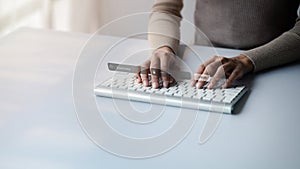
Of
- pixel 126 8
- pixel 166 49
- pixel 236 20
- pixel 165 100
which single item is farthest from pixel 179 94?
pixel 126 8

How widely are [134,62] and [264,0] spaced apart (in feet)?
1.66

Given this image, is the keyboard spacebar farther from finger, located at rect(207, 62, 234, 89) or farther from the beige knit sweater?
the beige knit sweater

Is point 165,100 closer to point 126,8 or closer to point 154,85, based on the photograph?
point 154,85

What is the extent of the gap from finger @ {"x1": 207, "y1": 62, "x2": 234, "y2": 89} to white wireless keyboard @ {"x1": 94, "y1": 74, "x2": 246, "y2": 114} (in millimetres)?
29

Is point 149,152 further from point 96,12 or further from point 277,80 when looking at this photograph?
point 96,12

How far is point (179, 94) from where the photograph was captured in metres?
1.02

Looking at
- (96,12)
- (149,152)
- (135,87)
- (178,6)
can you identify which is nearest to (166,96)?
(135,87)

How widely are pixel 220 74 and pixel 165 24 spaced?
0.33 meters

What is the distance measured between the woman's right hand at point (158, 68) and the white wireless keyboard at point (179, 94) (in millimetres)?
17

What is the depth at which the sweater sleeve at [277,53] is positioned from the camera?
3.95 ft

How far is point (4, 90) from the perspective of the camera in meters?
1.08

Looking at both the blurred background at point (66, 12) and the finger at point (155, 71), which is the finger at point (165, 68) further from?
the blurred background at point (66, 12)

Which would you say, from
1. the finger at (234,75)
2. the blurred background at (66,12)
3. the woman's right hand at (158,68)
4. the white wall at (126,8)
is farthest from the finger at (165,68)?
the white wall at (126,8)

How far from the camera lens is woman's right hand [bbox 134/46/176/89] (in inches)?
42.3
